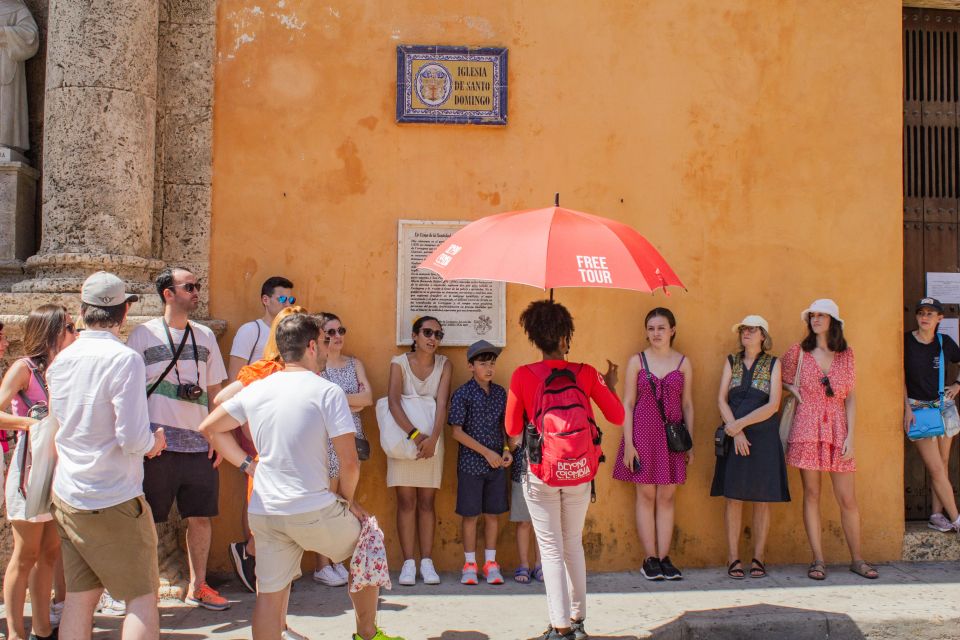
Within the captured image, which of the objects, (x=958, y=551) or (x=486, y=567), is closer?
(x=486, y=567)

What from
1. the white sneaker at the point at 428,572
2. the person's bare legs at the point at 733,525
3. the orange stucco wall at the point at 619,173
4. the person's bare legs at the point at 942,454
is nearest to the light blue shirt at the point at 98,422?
the orange stucco wall at the point at 619,173

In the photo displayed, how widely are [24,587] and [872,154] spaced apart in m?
6.40

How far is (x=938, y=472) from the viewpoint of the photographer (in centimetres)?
649

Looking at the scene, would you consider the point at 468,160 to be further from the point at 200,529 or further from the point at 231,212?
the point at 200,529

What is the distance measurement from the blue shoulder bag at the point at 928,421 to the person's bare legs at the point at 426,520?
3.64 m

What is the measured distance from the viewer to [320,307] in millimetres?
6234

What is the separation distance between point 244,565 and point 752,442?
3.57m

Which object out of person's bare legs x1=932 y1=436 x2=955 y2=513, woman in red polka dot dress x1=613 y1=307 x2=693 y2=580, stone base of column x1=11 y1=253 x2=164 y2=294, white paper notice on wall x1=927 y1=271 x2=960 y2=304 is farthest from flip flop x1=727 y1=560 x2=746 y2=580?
stone base of column x1=11 y1=253 x2=164 y2=294

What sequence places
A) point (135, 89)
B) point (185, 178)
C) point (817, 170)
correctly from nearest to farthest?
point (135, 89), point (185, 178), point (817, 170)

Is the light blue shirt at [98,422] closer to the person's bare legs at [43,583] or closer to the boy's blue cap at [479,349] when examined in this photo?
the person's bare legs at [43,583]

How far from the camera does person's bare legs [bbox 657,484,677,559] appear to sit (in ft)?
20.0

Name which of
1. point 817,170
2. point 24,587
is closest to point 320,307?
point 24,587

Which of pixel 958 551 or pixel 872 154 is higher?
pixel 872 154

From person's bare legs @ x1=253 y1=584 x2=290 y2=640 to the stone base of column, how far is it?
2610mm
